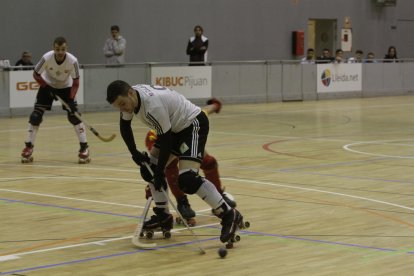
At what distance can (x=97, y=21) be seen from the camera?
27.1 meters

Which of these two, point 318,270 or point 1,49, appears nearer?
point 318,270

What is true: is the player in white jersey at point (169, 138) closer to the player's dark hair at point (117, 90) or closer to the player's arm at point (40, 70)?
the player's dark hair at point (117, 90)

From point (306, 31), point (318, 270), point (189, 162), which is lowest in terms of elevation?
point (318, 270)

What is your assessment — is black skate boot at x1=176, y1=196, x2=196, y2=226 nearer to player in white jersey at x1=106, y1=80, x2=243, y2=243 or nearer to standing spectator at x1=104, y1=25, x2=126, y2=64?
player in white jersey at x1=106, y1=80, x2=243, y2=243

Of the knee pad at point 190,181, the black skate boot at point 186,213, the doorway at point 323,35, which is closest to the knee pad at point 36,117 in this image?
the black skate boot at point 186,213

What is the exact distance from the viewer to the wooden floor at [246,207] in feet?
23.9

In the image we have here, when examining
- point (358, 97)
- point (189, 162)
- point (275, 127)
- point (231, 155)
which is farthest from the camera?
point (358, 97)

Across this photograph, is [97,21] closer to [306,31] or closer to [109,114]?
[109,114]

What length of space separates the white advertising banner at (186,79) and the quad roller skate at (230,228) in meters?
16.6

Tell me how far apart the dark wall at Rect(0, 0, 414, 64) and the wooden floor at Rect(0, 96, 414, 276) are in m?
7.35

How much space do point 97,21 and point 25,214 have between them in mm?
18172

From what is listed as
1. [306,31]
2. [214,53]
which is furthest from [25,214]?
[306,31]

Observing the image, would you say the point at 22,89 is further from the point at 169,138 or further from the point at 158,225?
the point at 169,138

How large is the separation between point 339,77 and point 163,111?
73.7ft
